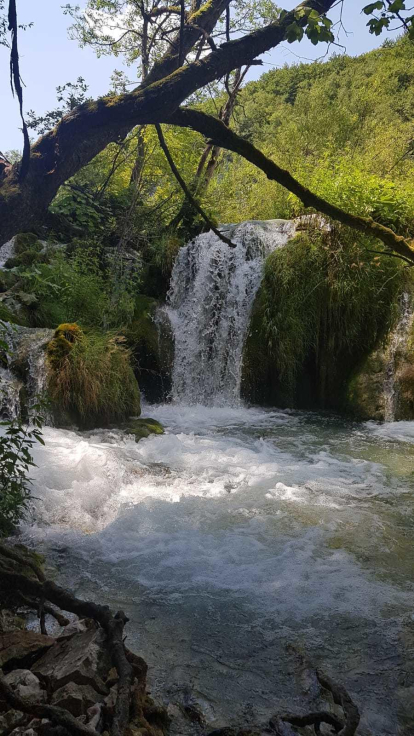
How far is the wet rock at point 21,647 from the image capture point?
203cm

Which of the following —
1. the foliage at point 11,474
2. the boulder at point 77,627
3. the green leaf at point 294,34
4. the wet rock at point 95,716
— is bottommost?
the boulder at point 77,627

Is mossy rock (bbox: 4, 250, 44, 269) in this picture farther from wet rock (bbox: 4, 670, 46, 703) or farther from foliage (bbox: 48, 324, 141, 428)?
wet rock (bbox: 4, 670, 46, 703)

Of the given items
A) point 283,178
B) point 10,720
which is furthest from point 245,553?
point 283,178

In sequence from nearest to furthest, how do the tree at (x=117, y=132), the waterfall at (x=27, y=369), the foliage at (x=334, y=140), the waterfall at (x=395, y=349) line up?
the tree at (x=117, y=132), the waterfall at (x=27, y=369), the waterfall at (x=395, y=349), the foliage at (x=334, y=140)

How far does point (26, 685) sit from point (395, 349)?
7830 mm

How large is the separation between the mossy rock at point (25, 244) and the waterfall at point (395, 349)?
7.40 metres

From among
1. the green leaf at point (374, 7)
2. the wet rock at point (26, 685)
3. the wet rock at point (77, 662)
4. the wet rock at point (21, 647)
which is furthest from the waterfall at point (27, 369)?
the green leaf at point (374, 7)

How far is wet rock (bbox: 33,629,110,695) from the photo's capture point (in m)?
1.84

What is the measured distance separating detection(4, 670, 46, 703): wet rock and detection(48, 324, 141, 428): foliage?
5.37 m

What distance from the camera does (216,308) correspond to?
33.4ft

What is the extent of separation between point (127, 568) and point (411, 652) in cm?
183

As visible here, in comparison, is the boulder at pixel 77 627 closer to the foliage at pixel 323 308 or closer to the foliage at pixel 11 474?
the foliage at pixel 11 474

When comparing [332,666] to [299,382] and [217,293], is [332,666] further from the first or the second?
[217,293]

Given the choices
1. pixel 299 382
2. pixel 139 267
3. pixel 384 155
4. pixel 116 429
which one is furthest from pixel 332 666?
pixel 384 155
